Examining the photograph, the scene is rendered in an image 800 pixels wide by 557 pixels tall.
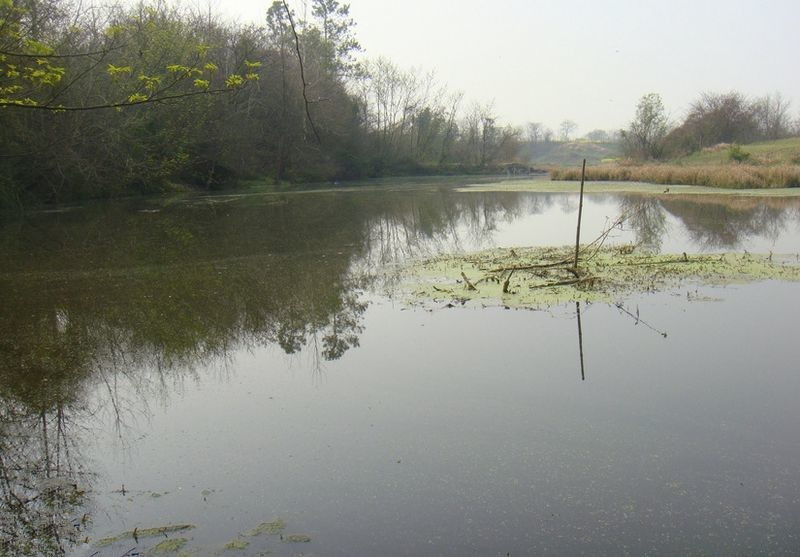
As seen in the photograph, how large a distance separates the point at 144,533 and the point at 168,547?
21cm

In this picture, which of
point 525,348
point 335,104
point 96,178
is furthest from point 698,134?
point 525,348

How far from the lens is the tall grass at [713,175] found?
1037 inches

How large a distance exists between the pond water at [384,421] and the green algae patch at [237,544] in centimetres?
2

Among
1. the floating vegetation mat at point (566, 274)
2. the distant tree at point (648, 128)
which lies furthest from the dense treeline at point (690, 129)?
the floating vegetation mat at point (566, 274)

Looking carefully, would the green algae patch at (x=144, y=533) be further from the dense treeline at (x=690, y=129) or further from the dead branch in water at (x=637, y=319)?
the dense treeline at (x=690, y=129)

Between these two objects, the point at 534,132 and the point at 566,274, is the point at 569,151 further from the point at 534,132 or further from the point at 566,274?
the point at 566,274

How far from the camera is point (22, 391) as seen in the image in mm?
5543

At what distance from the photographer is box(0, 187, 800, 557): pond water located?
11.3 feet

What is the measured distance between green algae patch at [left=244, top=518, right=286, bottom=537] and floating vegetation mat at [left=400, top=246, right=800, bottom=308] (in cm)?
519

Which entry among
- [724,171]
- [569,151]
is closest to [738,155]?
[724,171]

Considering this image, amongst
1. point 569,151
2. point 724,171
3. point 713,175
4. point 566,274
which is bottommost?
point 566,274

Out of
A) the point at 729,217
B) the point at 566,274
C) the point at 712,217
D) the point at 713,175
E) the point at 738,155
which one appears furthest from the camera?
the point at 738,155

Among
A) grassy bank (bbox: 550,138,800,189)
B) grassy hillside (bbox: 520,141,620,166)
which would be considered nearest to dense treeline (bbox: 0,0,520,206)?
grassy bank (bbox: 550,138,800,189)

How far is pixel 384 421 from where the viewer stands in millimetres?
4852
